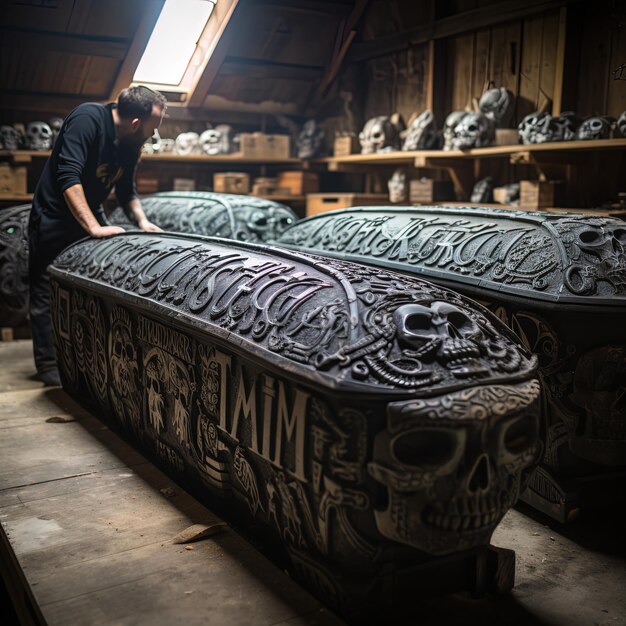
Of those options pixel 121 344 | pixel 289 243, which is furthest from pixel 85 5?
pixel 121 344

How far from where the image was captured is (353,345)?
182 centimetres

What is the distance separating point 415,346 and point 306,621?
2.31ft

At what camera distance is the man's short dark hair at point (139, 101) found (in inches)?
143

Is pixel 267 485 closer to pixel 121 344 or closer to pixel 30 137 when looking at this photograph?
pixel 121 344

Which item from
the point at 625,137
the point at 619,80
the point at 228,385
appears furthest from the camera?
the point at 619,80

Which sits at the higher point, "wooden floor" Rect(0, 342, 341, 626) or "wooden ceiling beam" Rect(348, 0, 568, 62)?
"wooden ceiling beam" Rect(348, 0, 568, 62)

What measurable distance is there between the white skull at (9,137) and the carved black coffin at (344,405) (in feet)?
12.5

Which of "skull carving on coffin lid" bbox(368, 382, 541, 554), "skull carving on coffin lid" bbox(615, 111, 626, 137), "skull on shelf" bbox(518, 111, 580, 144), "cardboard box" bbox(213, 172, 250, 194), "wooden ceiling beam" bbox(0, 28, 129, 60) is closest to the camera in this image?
"skull carving on coffin lid" bbox(368, 382, 541, 554)

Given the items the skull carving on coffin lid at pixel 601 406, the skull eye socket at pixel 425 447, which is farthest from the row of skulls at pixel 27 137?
the skull eye socket at pixel 425 447

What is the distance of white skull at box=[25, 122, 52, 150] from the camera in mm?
5859

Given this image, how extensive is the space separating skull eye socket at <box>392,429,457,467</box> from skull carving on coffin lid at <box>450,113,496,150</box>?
141 inches

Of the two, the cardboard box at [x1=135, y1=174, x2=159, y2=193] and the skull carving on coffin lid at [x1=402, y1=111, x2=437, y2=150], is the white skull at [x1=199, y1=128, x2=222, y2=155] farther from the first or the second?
the skull carving on coffin lid at [x1=402, y1=111, x2=437, y2=150]

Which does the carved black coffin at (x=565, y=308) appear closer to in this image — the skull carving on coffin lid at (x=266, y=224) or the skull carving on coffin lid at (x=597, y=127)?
the skull carving on coffin lid at (x=597, y=127)

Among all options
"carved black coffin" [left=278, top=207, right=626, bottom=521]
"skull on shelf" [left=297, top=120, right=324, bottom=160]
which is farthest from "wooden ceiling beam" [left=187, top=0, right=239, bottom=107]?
"carved black coffin" [left=278, top=207, right=626, bottom=521]
